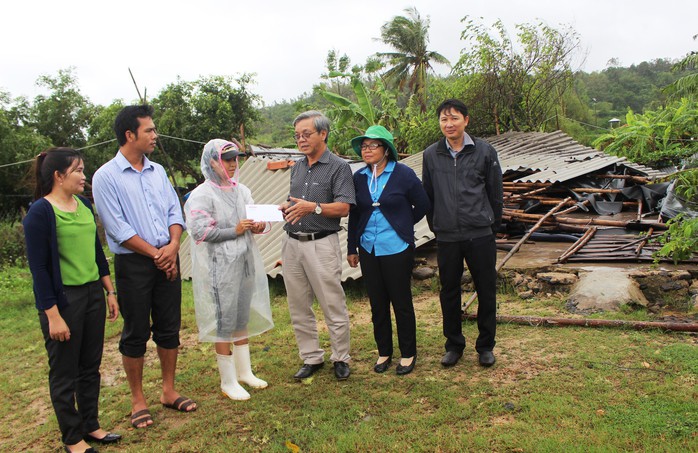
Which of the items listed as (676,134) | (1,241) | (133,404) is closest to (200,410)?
(133,404)

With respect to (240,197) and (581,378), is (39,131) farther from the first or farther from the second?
(581,378)

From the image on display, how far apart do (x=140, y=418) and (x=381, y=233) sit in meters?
2.01

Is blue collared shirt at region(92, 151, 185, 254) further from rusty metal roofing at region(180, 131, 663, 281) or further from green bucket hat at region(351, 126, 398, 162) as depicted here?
rusty metal roofing at region(180, 131, 663, 281)

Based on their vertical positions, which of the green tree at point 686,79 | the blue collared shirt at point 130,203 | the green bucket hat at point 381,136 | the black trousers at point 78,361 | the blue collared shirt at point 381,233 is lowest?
the black trousers at point 78,361

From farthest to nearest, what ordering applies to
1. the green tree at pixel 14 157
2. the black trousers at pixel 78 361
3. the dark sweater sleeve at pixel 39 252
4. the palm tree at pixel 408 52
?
1. the palm tree at pixel 408 52
2. the green tree at pixel 14 157
3. the black trousers at pixel 78 361
4. the dark sweater sleeve at pixel 39 252

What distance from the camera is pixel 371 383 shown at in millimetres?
3955

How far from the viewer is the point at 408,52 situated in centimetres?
3055

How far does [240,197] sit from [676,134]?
34.7 feet

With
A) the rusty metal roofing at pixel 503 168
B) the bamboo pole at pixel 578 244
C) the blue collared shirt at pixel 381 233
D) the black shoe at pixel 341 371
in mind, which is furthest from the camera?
the rusty metal roofing at pixel 503 168

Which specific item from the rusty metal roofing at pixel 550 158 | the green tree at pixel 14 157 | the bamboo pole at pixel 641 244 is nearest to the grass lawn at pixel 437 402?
the bamboo pole at pixel 641 244

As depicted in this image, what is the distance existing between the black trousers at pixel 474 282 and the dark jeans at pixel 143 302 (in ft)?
6.30

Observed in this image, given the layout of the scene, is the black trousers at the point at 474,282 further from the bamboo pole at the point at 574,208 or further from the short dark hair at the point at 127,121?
the bamboo pole at the point at 574,208

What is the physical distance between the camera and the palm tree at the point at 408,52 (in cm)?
3009

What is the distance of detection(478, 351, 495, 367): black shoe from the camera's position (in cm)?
406
